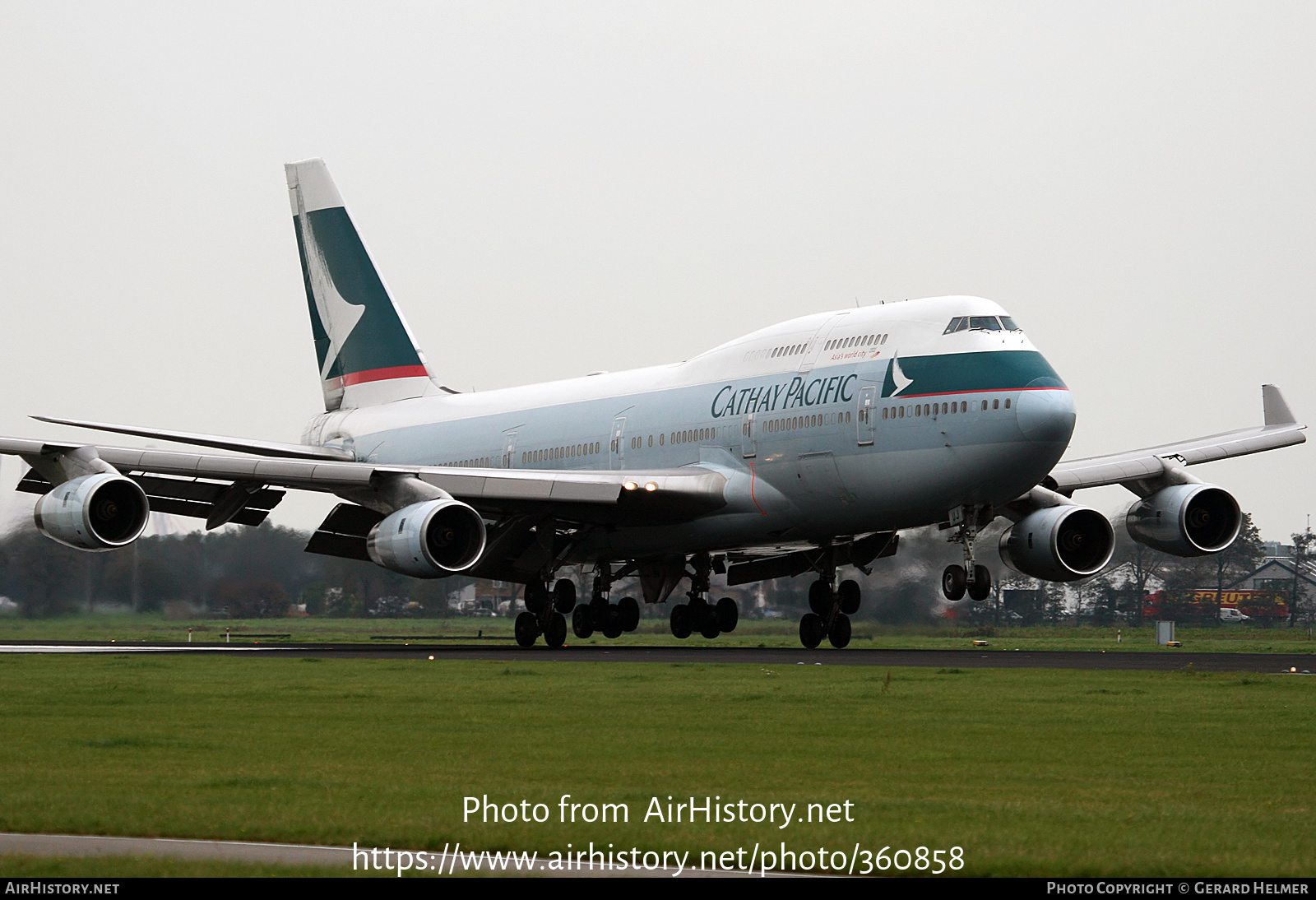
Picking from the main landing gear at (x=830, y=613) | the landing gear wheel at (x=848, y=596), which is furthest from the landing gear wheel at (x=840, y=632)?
the landing gear wheel at (x=848, y=596)

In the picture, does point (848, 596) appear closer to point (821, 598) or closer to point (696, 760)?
point (821, 598)

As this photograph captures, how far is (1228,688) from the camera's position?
23.3 m

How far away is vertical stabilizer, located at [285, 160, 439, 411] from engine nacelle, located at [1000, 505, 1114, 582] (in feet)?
62.9

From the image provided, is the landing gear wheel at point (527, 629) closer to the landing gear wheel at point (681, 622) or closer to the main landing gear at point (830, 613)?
the landing gear wheel at point (681, 622)

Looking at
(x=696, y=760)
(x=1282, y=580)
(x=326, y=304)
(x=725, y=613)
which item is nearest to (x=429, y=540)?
(x=725, y=613)

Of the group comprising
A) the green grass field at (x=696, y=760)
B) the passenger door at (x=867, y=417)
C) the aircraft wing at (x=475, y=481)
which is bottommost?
the green grass field at (x=696, y=760)

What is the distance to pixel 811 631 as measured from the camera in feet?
121

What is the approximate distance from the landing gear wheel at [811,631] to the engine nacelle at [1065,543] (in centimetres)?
451

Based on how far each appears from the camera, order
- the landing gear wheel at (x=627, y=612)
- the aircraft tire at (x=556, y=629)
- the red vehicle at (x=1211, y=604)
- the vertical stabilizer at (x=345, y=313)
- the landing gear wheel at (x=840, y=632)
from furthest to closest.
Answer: the red vehicle at (x=1211, y=604), the vertical stabilizer at (x=345, y=313), the landing gear wheel at (x=627, y=612), the aircraft tire at (x=556, y=629), the landing gear wheel at (x=840, y=632)

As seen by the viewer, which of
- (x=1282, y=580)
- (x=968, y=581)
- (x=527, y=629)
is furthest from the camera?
(x=1282, y=580)

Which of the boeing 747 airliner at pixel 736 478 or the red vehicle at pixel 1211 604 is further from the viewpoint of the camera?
the red vehicle at pixel 1211 604

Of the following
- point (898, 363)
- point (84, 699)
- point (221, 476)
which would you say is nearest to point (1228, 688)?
point (898, 363)

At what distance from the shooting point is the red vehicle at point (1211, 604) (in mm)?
56781

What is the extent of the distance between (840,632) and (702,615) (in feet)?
15.6
